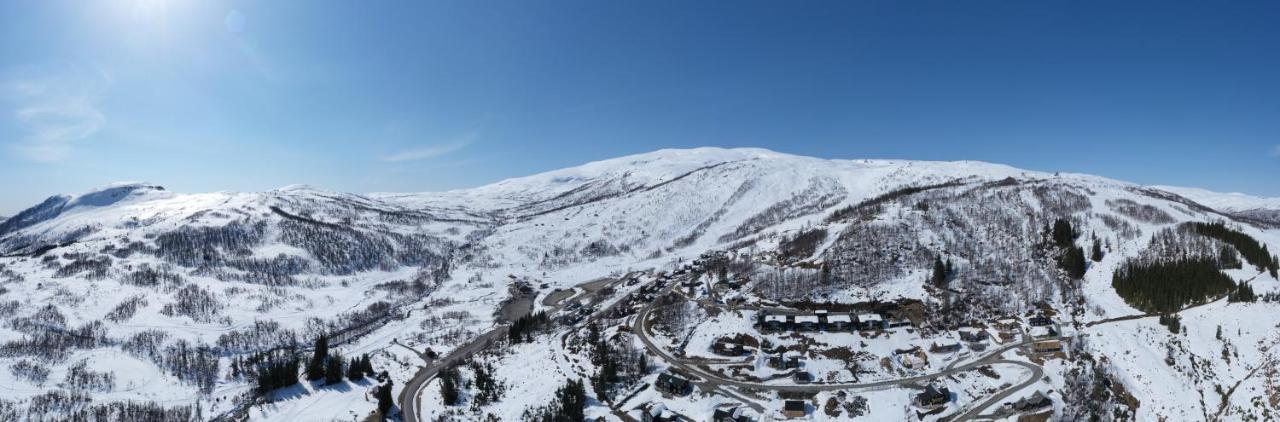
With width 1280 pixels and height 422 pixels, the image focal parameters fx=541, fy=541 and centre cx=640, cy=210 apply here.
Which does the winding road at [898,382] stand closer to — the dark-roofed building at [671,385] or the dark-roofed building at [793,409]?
the dark-roofed building at [793,409]

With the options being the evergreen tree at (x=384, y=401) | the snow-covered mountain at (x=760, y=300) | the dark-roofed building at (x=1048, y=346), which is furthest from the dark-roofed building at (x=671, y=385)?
the dark-roofed building at (x=1048, y=346)

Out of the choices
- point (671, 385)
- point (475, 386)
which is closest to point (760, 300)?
point (671, 385)

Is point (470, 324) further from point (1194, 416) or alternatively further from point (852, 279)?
point (1194, 416)

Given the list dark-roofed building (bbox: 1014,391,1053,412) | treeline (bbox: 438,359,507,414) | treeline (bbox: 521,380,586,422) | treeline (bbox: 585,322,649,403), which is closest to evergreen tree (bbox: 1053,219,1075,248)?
dark-roofed building (bbox: 1014,391,1053,412)

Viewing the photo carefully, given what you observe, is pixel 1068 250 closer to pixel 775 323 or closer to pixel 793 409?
pixel 775 323

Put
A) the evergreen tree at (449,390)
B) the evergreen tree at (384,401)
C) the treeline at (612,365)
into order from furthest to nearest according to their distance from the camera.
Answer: the evergreen tree at (449,390)
the treeline at (612,365)
the evergreen tree at (384,401)

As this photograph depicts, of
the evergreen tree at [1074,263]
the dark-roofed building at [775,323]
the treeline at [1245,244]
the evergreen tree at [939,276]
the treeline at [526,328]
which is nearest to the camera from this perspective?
the treeline at [1245,244]
